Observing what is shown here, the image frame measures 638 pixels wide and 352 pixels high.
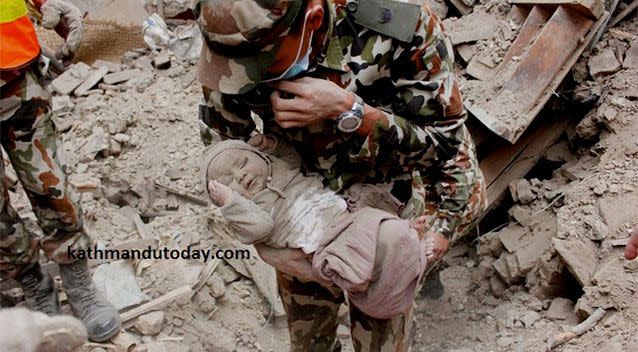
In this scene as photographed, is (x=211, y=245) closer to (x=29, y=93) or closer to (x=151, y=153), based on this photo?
(x=151, y=153)

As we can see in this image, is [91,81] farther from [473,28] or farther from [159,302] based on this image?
[473,28]

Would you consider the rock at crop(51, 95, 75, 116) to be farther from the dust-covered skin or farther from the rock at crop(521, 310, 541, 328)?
the rock at crop(521, 310, 541, 328)

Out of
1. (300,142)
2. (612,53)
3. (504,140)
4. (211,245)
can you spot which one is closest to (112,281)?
(211,245)

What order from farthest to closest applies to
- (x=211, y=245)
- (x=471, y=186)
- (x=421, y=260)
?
1. (x=211, y=245)
2. (x=471, y=186)
3. (x=421, y=260)

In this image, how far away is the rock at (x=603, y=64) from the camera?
13.4 feet

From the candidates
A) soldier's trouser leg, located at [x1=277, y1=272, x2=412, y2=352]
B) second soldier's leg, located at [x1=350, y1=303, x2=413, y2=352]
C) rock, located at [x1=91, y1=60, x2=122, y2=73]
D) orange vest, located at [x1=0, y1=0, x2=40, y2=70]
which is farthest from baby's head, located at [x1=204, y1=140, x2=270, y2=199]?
rock, located at [x1=91, y1=60, x2=122, y2=73]

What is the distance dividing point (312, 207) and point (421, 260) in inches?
15.9

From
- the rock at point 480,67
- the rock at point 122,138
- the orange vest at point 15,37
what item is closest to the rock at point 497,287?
the rock at point 480,67

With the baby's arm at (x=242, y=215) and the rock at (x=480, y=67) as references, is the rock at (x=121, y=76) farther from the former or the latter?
the baby's arm at (x=242, y=215)

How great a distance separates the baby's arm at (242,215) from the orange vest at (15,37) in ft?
3.87

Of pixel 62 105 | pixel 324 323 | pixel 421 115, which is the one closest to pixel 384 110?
pixel 421 115

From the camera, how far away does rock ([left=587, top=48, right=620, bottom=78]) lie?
4094 mm

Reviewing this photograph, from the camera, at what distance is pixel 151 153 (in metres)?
4.53

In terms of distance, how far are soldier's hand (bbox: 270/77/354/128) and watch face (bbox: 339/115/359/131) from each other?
0.03m
